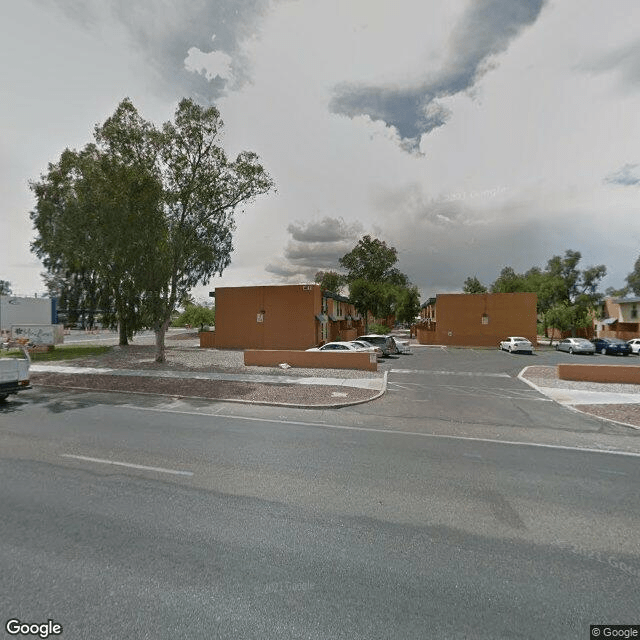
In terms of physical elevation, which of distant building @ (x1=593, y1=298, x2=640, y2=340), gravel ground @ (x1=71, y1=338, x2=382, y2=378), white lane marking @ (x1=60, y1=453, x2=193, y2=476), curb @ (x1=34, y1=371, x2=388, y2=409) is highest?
distant building @ (x1=593, y1=298, x2=640, y2=340)

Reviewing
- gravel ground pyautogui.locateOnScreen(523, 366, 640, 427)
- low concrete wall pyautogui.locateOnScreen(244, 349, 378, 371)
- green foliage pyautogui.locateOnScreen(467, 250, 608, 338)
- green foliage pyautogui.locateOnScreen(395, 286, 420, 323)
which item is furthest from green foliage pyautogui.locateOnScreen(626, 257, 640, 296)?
low concrete wall pyautogui.locateOnScreen(244, 349, 378, 371)

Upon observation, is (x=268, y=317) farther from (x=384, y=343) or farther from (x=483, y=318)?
(x=483, y=318)

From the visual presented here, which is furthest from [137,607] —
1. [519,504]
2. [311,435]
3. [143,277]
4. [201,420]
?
[143,277]

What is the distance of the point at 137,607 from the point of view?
2.81 meters

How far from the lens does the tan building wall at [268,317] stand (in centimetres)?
2762

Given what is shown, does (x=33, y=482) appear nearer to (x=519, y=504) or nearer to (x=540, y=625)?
(x=540, y=625)

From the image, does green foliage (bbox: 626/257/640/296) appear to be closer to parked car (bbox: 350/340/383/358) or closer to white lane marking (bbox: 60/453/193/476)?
parked car (bbox: 350/340/383/358)

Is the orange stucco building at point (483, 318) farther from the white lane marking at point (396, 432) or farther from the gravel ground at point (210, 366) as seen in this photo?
the white lane marking at point (396, 432)

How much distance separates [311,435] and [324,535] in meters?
3.80

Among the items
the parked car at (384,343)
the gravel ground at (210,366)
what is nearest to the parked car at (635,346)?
the parked car at (384,343)

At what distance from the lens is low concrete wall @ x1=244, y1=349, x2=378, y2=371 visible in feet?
57.6

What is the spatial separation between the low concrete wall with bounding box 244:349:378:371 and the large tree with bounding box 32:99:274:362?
5279 millimetres

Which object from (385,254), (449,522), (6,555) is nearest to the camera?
(6,555)

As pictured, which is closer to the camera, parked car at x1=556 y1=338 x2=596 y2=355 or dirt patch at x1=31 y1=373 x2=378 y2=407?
dirt patch at x1=31 y1=373 x2=378 y2=407
